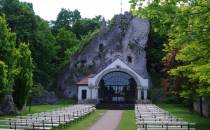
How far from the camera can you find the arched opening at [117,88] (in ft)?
230

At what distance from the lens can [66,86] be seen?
79.1 metres

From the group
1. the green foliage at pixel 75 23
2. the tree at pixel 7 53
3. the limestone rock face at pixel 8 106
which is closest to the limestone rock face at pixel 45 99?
the limestone rock face at pixel 8 106

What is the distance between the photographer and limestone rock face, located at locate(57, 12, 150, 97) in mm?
77812

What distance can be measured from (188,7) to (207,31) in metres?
1.41

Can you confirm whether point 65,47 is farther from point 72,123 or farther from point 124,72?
point 72,123

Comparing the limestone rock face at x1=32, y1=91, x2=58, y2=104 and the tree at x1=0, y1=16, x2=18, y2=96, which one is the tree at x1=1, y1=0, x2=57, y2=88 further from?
the tree at x1=0, y1=16, x2=18, y2=96

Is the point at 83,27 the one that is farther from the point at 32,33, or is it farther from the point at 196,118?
the point at 196,118

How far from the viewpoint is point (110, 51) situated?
258ft

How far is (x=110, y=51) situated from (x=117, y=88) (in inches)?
379

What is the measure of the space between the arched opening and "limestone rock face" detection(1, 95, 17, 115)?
26.6 metres

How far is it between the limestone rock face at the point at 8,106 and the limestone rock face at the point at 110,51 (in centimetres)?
3335

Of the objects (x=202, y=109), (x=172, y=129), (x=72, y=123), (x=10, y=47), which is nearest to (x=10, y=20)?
(x=10, y=47)

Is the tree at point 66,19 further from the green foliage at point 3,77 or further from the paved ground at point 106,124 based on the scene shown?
the paved ground at point 106,124

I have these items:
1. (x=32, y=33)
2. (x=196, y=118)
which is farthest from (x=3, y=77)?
(x=32, y=33)
